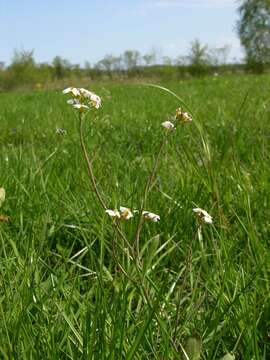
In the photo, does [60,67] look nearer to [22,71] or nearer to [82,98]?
[22,71]

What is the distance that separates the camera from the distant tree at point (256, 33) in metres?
39.2

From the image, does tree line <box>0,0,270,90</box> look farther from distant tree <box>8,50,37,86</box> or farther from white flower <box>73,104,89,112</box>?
white flower <box>73,104,89,112</box>

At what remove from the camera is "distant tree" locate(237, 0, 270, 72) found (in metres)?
39.2

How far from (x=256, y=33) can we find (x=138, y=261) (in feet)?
134

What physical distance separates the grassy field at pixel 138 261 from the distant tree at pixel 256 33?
126 ft

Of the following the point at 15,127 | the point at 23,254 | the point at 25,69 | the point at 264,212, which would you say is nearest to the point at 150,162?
the point at 264,212

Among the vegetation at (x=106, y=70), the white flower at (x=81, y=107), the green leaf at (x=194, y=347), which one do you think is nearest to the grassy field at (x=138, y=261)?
the green leaf at (x=194, y=347)

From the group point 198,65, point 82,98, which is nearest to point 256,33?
point 198,65

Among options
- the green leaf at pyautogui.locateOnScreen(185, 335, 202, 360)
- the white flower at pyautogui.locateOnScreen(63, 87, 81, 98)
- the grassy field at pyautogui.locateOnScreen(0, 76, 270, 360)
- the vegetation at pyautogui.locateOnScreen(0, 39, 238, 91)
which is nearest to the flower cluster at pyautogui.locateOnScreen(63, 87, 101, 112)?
the white flower at pyautogui.locateOnScreen(63, 87, 81, 98)

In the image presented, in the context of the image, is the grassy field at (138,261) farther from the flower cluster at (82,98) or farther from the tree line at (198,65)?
the tree line at (198,65)

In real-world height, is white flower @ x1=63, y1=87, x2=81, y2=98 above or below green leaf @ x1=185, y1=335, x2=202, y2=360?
above

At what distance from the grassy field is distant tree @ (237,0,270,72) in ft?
126

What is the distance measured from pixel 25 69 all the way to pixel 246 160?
130 feet

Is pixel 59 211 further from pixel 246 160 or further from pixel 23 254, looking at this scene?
pixel 246 160
